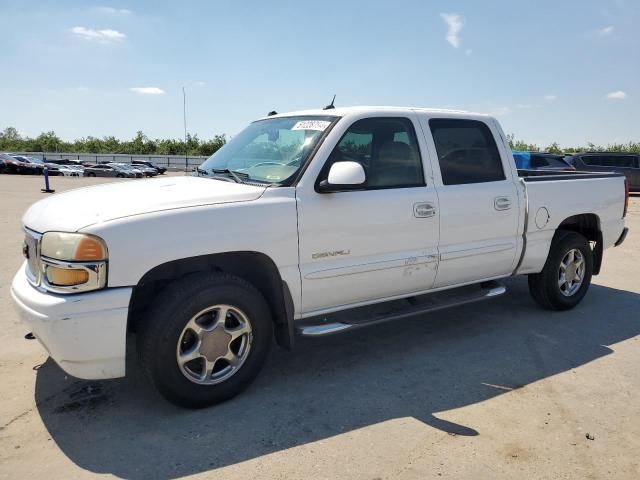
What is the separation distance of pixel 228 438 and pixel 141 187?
1814 millimetres

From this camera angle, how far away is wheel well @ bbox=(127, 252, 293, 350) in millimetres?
3152

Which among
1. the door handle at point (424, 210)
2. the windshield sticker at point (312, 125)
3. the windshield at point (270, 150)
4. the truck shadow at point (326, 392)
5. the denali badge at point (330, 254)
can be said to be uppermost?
the windshield sticker at point (312, 125)

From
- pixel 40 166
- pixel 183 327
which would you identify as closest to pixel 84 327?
pixel 183 327

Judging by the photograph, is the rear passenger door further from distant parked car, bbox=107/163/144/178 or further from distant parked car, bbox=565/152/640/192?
distant parked car, bbox=107/163/144/178

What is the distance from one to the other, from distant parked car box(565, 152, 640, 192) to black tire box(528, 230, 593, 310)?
15.2m

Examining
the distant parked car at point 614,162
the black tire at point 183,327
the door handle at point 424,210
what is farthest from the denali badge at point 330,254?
the distant parked car at point 614,162

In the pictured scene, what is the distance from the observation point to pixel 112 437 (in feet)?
9.61

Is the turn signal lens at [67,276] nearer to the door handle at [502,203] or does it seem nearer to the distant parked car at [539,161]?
the door handle at [502,203]

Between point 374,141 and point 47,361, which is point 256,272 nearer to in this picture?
point 374,141

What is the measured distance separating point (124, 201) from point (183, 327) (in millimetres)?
863

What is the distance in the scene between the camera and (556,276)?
16.7 feet

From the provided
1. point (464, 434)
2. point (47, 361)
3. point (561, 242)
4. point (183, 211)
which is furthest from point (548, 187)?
point (47, 361)

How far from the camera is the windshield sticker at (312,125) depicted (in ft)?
12.2

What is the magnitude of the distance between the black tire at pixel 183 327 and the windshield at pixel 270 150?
0.82m
